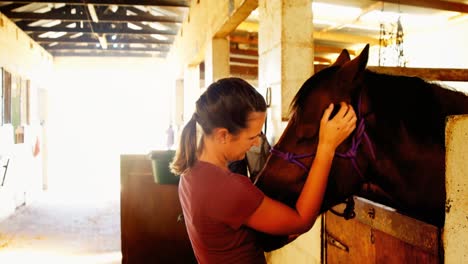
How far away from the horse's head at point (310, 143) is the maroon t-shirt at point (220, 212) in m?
0.12

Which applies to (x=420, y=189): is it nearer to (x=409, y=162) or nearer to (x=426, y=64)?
(x=409, y=162)

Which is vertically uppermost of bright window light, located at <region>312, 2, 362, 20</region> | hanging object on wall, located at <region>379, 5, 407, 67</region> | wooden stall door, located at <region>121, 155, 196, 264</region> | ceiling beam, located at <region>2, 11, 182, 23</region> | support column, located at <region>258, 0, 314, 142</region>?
ceiling beam, located at <region>2, 11, 182, 23</region>

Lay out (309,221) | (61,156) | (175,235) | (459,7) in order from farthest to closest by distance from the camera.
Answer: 1. (61,156)
2. (459,7)
3. (175,235)
4. (309,221)

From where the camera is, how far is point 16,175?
7.68m

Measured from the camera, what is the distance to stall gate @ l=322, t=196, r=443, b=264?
4.62ft

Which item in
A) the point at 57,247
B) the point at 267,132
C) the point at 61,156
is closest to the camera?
the point at 267,132

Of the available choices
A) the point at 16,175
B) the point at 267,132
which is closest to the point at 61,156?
the point at 16,175

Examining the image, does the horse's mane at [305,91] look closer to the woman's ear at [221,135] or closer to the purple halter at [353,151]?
the purple halter at [353,151]

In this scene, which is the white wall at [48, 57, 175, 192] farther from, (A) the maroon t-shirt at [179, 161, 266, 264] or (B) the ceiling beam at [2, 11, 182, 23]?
(A) the maroon t-shirt at [179, 161, 266, 264]

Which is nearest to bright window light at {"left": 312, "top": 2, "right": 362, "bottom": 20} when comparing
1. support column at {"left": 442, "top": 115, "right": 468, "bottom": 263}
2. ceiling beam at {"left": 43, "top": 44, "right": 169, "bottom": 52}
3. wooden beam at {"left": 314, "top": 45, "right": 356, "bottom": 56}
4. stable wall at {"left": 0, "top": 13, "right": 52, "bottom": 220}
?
wooden beam at {"left": 314, "top": 45, "right": 356, "bottom": 56}

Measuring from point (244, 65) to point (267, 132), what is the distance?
6.28 m

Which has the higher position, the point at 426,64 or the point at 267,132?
the point at 426,64

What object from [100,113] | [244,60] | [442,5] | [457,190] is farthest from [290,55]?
[100,113]

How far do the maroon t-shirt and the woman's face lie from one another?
0.31 feet
